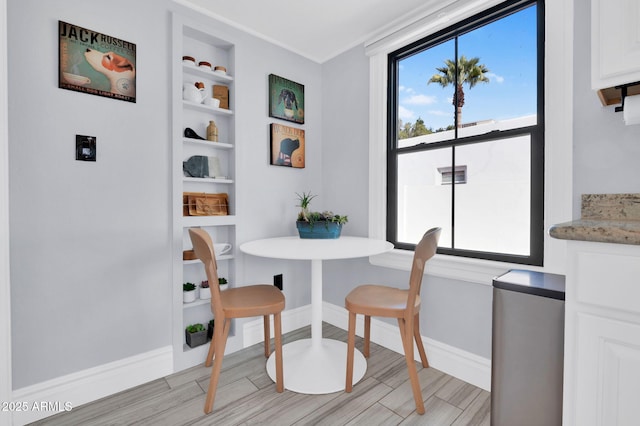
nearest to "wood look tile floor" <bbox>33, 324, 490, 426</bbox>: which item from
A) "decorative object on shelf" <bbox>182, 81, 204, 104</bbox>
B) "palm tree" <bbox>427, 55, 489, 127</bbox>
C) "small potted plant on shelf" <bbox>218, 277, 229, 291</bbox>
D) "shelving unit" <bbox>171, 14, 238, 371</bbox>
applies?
"shelving unit" <bbox>171, 14, 238, 371</bbox>

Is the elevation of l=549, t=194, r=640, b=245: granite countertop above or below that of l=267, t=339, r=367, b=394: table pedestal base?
above

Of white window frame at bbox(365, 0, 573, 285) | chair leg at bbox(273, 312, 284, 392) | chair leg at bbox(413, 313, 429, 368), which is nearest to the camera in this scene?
white window frame at bbox(365, 0, 573, 285)

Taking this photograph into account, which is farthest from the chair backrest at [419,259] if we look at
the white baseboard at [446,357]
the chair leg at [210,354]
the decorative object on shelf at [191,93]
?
the decorative object on shelf at [191,93]

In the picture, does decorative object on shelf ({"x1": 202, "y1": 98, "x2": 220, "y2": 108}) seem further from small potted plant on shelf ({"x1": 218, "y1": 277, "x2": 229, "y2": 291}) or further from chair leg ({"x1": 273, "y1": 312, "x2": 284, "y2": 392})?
chair leg ({"x1": 273, "y1": 312, "x2": 284, "y2": 392})

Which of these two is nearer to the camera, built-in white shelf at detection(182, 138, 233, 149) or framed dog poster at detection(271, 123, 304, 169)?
built-in white shelf at detection(182, 138, 233, 149)

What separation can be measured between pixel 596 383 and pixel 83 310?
2309 mm

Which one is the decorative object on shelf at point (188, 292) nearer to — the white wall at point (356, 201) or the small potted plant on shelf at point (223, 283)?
the small potted plant on shelf at point (223, 283)

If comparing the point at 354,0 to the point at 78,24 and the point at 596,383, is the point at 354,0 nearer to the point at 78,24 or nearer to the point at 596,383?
the point at 78,24

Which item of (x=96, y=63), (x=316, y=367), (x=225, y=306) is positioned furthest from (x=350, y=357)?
(x=96, y=63)

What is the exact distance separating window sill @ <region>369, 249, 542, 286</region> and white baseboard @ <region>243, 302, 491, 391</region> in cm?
46

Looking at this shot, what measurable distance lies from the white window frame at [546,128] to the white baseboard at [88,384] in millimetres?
1657

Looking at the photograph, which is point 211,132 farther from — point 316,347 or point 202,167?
point 316,347

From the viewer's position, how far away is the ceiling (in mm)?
2072

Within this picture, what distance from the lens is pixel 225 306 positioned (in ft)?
5.58
